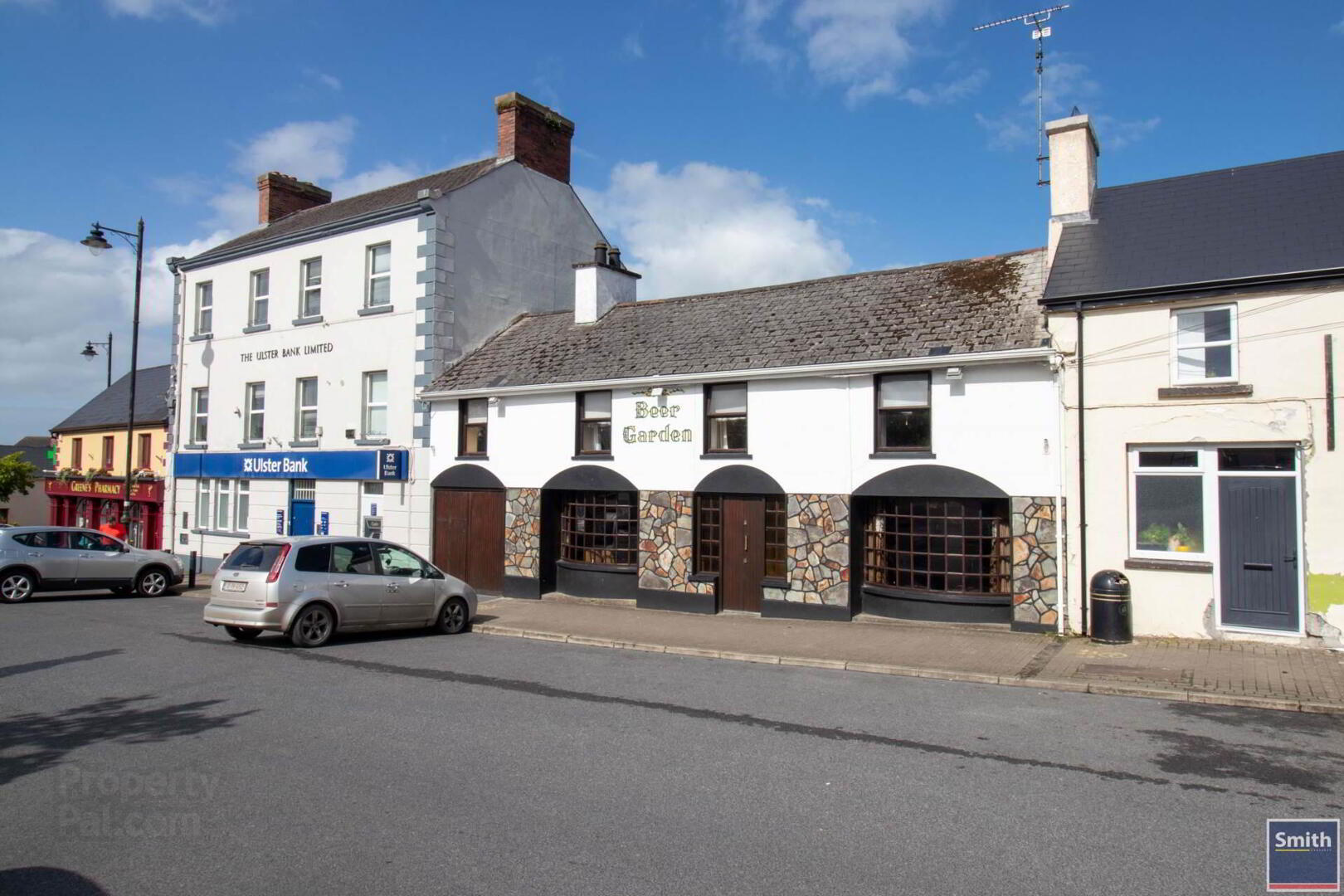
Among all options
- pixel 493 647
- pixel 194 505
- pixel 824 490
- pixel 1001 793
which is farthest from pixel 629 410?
pixel 194 505

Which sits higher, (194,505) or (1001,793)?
(194,505)

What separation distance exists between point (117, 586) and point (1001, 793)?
19769 mm

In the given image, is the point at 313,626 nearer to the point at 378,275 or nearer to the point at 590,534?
the point at 590,534

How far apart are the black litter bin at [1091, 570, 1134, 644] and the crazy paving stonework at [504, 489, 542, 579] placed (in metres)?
10.3

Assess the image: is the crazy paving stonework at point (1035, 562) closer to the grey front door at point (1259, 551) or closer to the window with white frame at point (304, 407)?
the grey front door at point (1259, 551)

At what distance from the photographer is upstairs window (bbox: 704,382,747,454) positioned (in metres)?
16.1

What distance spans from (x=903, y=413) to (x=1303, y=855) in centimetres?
978

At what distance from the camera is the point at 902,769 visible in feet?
22.0

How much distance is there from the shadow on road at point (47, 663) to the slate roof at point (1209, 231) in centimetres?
1358

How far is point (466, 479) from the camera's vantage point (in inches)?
765

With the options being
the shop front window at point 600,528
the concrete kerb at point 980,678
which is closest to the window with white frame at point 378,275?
the shop front window at point 600,528

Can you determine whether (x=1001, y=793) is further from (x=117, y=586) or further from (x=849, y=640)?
(x=117, y=586)

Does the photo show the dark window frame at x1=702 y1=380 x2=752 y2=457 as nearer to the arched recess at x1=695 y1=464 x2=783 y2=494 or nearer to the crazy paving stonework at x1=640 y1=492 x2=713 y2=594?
the arched recess at x1=695 y1=464 x2=783 y2=494

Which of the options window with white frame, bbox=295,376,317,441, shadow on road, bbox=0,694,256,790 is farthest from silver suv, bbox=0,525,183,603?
shadow on road, bbox=0,694,256,790
